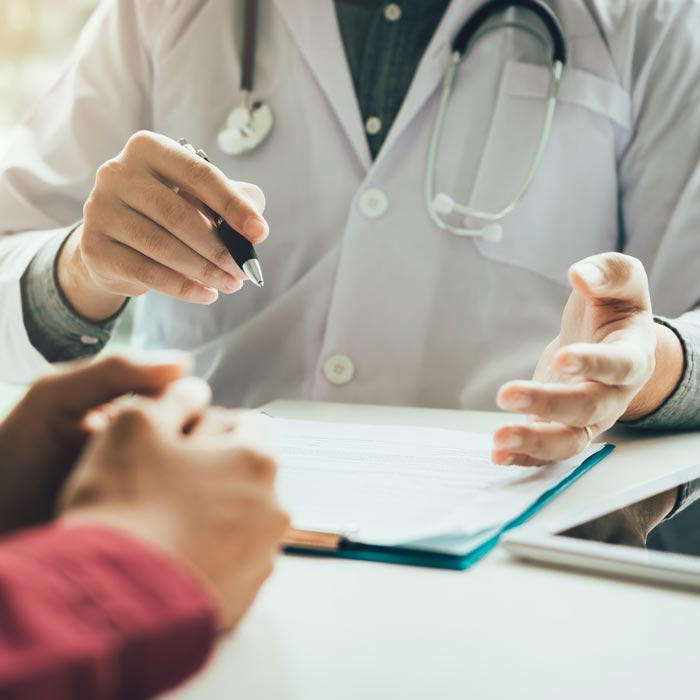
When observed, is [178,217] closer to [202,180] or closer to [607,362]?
[202,180]

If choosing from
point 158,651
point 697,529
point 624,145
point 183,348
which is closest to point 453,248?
point 624,145

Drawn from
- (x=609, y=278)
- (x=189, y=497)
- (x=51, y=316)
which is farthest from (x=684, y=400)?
(x=51, y=316)

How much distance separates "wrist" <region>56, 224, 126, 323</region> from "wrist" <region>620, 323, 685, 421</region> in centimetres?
54

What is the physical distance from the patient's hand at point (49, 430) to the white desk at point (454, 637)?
0.10 meters

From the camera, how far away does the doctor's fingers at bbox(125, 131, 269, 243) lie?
645 mm

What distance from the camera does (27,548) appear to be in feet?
0.87

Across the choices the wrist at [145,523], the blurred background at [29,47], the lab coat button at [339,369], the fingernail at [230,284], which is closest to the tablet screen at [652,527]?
the wrist at [145,523]

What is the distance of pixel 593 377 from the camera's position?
566 millimetres

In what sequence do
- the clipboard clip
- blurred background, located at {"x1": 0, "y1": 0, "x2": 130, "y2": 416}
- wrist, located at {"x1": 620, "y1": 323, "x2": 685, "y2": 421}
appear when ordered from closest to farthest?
the clipboard clip, wrist, located at {"x1": 620, "y1": 323, "x2": 685, "y2": 421}, blurred background, located at {"x1": 0, "y1": 0, "x2": 130, "y2": 416}

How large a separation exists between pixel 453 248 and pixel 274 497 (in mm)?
652

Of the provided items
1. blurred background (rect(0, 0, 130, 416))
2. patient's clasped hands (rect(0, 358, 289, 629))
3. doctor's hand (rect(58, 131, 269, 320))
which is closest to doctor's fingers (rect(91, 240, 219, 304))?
doctor's hand (rect(58, 131, 269, 320))

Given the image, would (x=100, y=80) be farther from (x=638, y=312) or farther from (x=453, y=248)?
(x=638, y=312)

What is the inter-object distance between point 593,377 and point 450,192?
1.45ft

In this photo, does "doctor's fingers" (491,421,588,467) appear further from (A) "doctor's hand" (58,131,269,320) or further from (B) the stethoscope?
(B) the stethoscope
